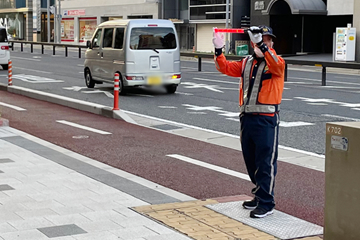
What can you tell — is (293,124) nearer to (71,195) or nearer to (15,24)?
(71,195)

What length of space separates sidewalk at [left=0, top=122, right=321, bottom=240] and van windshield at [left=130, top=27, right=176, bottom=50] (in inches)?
405

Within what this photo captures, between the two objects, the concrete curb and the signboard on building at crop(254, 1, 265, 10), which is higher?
the signboard on building at crop(254, 1, 265, 10)

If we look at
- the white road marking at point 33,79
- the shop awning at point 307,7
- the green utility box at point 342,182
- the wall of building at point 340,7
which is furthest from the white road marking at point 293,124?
the shop awning at point 307,7

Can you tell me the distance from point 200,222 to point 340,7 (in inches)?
1364

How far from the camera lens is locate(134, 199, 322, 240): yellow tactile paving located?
18.2ft

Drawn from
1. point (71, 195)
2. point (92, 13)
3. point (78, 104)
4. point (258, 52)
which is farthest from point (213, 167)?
point (92, 13)

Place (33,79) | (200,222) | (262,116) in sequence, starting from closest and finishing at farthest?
(200,222) < (262,116) < (33,79)

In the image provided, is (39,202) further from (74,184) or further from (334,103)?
(334,103)

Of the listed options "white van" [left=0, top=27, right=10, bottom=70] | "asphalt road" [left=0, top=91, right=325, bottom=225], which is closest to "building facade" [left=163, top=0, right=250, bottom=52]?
"white van" [left=0, top=27, right=10, bottom=70]

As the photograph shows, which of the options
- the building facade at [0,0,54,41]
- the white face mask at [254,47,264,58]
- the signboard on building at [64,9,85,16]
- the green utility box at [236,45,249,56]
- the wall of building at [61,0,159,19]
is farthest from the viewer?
the building facade at [0,0,54,41]

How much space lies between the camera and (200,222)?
19.4ft

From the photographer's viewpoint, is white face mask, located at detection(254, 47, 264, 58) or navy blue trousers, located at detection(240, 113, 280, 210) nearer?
white face mask, located at detection(254, 47, 264, 58)

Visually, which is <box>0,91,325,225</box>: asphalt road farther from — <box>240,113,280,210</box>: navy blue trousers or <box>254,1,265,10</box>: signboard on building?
<box>254,1,265,10</box>: signboard on building

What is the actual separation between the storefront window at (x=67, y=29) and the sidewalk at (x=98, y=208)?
62.7 metres
